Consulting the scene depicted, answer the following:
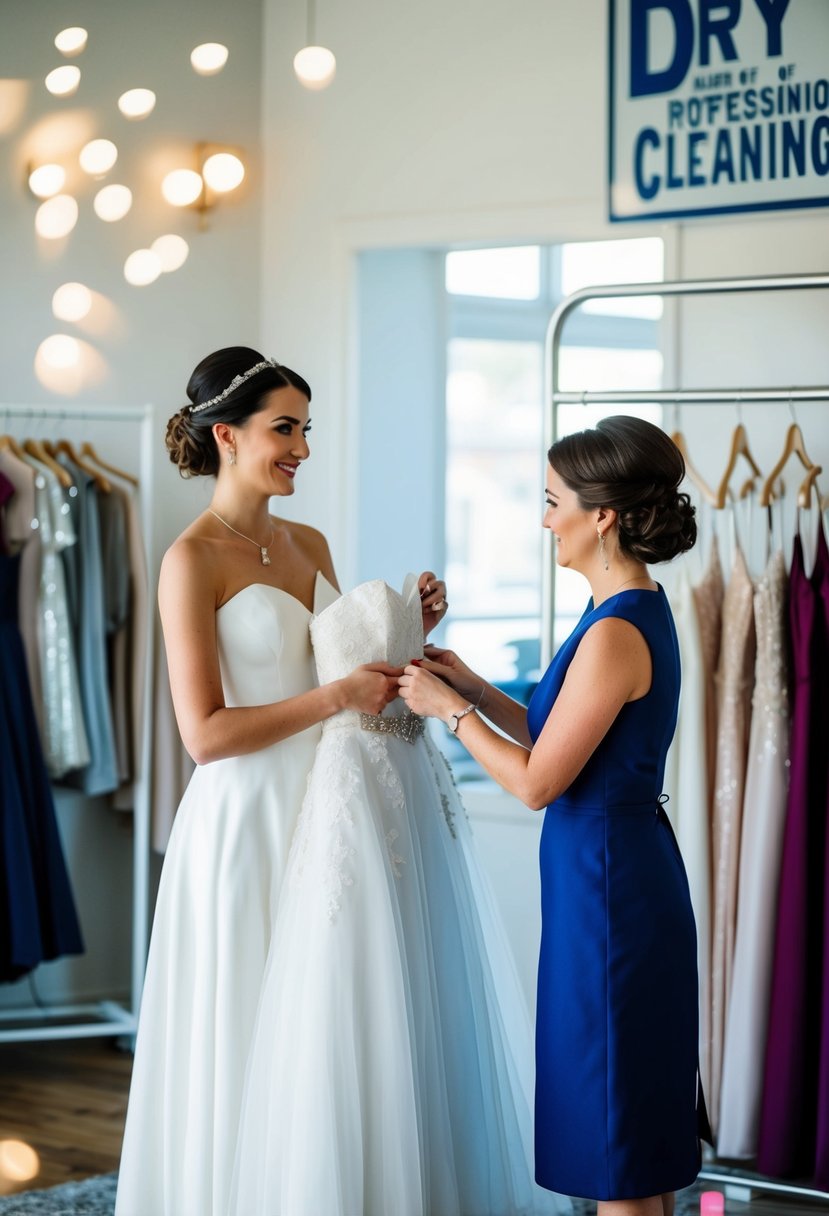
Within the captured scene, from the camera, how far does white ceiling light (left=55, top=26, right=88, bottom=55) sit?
13.3ft

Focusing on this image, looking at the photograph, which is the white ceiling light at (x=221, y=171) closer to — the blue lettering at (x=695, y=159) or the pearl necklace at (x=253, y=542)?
the blue lettering at (x=695, y=159)

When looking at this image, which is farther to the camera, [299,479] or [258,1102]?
[299,479]

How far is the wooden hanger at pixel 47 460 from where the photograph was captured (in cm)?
373

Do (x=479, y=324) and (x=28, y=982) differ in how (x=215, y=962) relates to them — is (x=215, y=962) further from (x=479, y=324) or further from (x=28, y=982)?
(x=479, y=324)

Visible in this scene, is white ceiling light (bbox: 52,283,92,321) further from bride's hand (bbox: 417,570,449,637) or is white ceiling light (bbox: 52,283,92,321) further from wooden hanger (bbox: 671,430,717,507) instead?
bride's hand (bbox: 417,570,449,637)

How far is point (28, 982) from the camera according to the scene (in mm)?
4098

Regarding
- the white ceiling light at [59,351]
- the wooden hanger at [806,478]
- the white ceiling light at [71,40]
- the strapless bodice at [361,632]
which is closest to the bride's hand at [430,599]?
the strapless bodice at [361,632]

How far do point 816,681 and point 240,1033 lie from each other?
1.49m

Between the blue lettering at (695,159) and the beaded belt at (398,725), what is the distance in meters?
1.66

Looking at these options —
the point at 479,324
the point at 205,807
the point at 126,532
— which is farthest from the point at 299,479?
the point at 205,807

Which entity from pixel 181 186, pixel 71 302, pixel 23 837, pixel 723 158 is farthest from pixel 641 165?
→ pixel 23 837

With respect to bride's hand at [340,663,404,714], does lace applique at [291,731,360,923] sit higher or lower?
lower

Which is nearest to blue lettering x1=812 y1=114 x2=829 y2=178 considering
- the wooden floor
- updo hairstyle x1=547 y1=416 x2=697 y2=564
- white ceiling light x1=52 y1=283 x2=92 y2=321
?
updo hairstyle x1=547 y1=416 x2=697 y2=564

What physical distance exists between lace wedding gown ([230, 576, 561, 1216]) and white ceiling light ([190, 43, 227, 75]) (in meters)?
2.42
